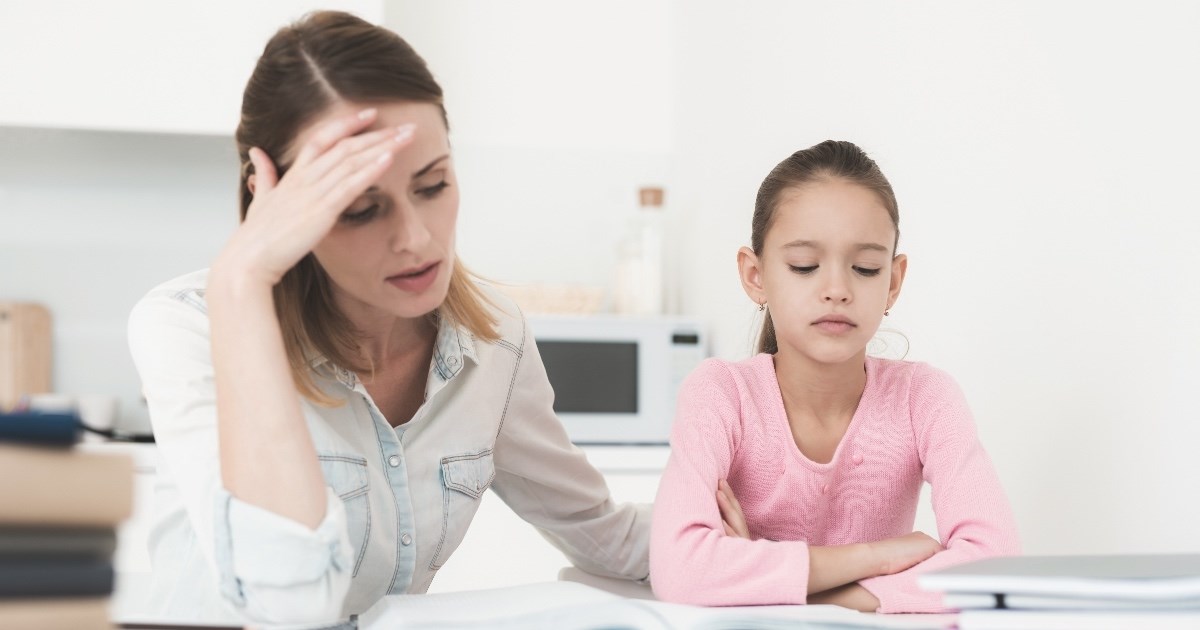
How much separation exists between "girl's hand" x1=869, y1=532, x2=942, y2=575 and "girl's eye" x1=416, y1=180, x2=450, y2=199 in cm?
49

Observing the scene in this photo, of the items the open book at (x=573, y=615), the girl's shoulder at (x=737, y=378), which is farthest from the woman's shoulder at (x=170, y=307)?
the girl's shoulder at (x=737, y=378)

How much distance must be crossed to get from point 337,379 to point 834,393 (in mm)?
512

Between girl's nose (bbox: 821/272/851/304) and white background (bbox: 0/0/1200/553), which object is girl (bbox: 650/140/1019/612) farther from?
white background (bbox: 0/0/1200/553)

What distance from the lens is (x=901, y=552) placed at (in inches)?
36.7

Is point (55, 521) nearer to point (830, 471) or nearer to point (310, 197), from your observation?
point (310, 197)

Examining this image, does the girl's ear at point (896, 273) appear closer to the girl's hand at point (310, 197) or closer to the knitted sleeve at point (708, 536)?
the knitted sleeve at point (708, 536)

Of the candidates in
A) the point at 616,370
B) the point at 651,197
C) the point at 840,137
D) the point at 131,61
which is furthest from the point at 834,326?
the point at 131,61

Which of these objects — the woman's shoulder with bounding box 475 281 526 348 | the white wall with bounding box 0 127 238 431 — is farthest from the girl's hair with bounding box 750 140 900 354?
the white wall with bounding box 0 127 238 431

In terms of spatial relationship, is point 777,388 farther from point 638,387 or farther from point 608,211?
point 608,211

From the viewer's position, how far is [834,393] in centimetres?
114

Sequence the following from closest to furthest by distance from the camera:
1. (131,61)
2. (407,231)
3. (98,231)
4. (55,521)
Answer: (55,521) → (407,231) → (131,61) → (98,231)

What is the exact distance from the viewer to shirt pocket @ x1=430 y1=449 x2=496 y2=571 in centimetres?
108

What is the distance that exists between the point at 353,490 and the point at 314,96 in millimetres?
357

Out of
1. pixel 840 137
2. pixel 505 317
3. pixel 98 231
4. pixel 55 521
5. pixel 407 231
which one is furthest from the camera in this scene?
pixel 98 231
